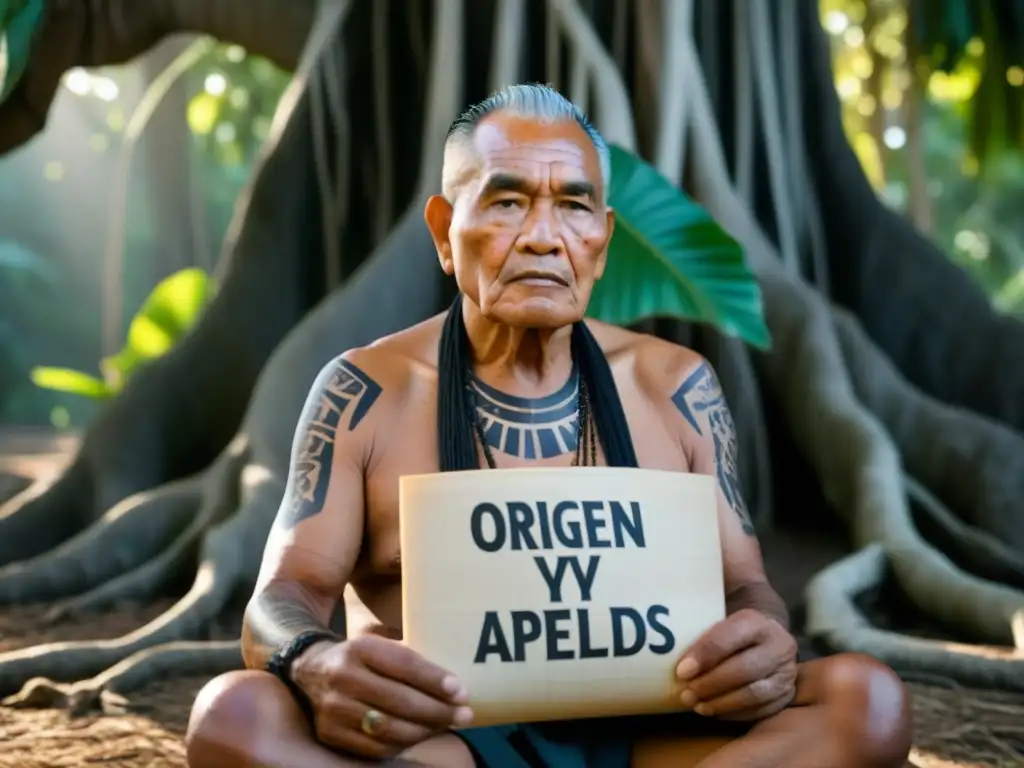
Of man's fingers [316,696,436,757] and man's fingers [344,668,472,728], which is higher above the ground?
man's fingers [344,668,472,728]

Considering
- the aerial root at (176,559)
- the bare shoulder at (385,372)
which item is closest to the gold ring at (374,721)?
the bare shoulder at (385,372)

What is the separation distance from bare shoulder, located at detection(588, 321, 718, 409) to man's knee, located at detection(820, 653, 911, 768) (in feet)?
1.68

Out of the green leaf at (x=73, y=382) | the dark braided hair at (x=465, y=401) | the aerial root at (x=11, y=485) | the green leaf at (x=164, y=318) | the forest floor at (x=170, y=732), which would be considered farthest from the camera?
the green leaf at (x=73, y=382)

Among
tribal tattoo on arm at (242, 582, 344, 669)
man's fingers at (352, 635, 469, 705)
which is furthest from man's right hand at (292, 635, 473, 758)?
tribal tattoo on arm at (242, 582, 344, 669)

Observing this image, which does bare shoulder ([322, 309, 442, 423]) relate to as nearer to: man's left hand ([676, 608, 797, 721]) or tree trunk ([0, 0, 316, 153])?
man's left hand ([676, 608, 797, 721])

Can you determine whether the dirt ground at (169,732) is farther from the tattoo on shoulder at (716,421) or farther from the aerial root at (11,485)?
the aerial root at (11,485)

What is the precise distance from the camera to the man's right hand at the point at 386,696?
1.44 m

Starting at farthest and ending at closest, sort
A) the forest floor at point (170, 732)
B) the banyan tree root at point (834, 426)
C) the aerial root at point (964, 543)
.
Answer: the aerial root at point (964, 543)
the banyan tree root at point (834, 426)
the forest floor at point (170, 732)

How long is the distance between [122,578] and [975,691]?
2.60 m

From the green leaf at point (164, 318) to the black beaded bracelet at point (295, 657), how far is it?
7472 millimetres

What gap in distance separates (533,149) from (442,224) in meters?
0.21

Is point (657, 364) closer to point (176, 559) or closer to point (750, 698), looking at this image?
point (750, 698)

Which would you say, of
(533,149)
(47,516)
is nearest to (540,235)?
(533,149)

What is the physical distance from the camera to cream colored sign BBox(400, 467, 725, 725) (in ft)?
5.04
